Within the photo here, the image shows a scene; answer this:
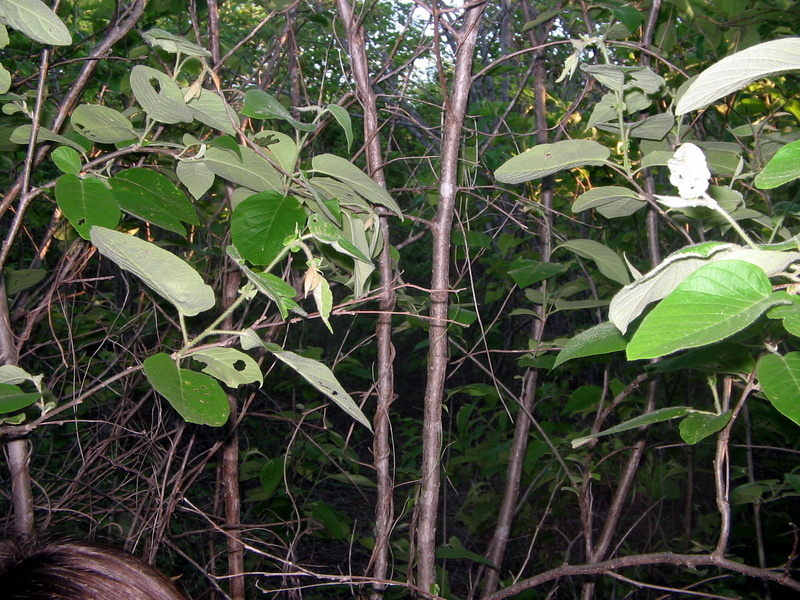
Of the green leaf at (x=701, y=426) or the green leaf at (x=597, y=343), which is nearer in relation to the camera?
the green leaf at (x=597, y=343)

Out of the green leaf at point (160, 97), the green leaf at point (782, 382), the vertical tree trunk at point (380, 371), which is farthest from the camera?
the vertical tree trunk at point (380, 371)

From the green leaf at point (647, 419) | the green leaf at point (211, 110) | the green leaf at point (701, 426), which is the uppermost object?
the green leaf at point (211, 110)

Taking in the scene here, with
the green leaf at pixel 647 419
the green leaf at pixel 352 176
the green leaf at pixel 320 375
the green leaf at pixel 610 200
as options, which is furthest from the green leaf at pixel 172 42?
the green leaf at pixel 647 419

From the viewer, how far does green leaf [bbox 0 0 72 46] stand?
0.71 meters

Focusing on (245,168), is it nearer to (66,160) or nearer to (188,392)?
(66,160)

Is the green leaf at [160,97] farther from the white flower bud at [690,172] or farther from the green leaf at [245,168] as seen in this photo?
the white flower bud at [690,172]

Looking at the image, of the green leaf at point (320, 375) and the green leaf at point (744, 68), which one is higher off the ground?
the green leaf at point (744, 68)

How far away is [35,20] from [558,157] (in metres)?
0.66

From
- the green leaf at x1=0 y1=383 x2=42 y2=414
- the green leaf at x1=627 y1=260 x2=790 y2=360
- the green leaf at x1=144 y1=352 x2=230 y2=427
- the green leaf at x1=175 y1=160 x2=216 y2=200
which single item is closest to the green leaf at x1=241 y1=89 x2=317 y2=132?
the green leaf at x1=175 y1=160 x2=216 y2=200

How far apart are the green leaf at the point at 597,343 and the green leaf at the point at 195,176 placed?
602 mm

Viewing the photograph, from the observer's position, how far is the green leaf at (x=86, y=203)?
0.74 metres

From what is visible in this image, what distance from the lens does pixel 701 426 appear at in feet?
2.62

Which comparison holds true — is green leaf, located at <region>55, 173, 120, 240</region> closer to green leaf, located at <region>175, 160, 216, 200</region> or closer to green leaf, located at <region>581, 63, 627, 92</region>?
green leaf, located at <region>175, 160, 216, 200</region>

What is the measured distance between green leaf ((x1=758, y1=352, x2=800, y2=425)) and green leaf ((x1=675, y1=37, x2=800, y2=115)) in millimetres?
253
